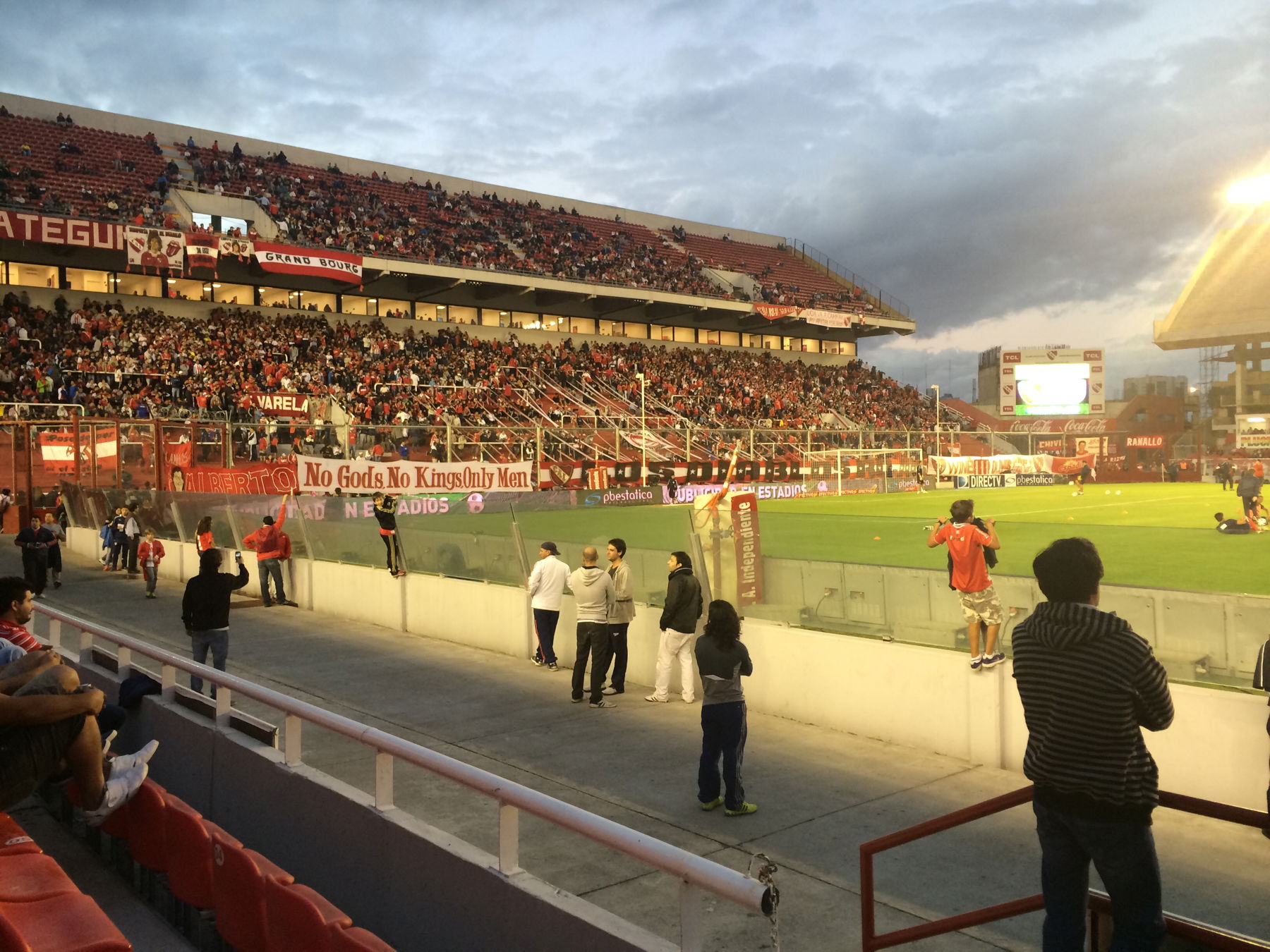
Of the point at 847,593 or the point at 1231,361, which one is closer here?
the point at 847,593

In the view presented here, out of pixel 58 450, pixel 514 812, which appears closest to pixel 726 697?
pixel 514 812

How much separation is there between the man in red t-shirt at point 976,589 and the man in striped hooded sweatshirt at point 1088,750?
5.36 m

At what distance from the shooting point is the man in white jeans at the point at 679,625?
10203 mm

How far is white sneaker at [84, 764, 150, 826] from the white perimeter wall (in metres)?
6.22

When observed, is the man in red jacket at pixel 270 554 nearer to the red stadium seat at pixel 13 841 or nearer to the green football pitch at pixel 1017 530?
the green football pitch at pixel 1017 530

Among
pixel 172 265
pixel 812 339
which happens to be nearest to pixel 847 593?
pixel 172 265

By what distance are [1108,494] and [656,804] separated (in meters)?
45.2

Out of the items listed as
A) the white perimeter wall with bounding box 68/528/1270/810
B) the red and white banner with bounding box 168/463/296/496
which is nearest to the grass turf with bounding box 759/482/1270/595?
the white perimeter wall with bounding box 68/528/1270/810

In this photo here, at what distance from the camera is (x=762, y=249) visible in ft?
269

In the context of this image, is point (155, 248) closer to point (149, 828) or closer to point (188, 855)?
point (149, 828)

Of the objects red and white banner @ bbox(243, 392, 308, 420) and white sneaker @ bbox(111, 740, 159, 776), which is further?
red and white banner @ bbox(243, 392, 308, 420)

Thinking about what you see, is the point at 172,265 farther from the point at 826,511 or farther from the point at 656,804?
the point at 656,804

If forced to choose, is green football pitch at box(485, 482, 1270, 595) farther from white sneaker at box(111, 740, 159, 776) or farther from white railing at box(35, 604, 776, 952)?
white sneaker at box(111, 740, 159, 776)

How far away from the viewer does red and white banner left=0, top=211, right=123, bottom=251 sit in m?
38.3
